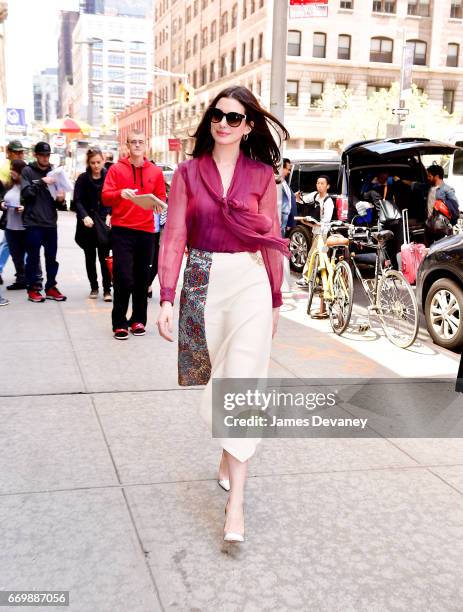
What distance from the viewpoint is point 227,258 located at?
10.8 ft

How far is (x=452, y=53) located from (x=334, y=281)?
5133 centimetres

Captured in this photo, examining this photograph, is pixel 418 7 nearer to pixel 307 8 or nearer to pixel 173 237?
pixel 307 8

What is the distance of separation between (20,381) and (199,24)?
6779 cm

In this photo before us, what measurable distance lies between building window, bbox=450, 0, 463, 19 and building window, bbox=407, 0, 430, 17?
5.90ft

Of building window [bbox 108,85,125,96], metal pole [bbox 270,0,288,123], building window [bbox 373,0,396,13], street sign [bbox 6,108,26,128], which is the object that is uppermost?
building window [bbox 108,85,125,96]

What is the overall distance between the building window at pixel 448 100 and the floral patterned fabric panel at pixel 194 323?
2156 inches

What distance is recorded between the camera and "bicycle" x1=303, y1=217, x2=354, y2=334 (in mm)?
7547

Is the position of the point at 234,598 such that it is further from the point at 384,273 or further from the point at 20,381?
the point at 384,273

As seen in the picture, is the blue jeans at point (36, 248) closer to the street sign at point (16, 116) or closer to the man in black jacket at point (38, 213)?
the man in black jacket at point (38, 213)

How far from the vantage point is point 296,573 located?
9.71 ft

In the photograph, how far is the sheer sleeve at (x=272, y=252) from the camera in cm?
339

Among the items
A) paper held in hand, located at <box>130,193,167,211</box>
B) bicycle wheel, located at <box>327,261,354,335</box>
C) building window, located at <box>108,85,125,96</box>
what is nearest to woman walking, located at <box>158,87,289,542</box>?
paper held in hand, located at <box>130,193,167,211</box>

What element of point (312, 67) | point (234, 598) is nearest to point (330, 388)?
point (234, 598)

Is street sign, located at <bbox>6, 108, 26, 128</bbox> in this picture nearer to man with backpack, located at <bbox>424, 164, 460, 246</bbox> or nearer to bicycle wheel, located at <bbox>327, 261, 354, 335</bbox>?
man with backpack, located at <bbox>424, 164, 460, 246</bbox>
